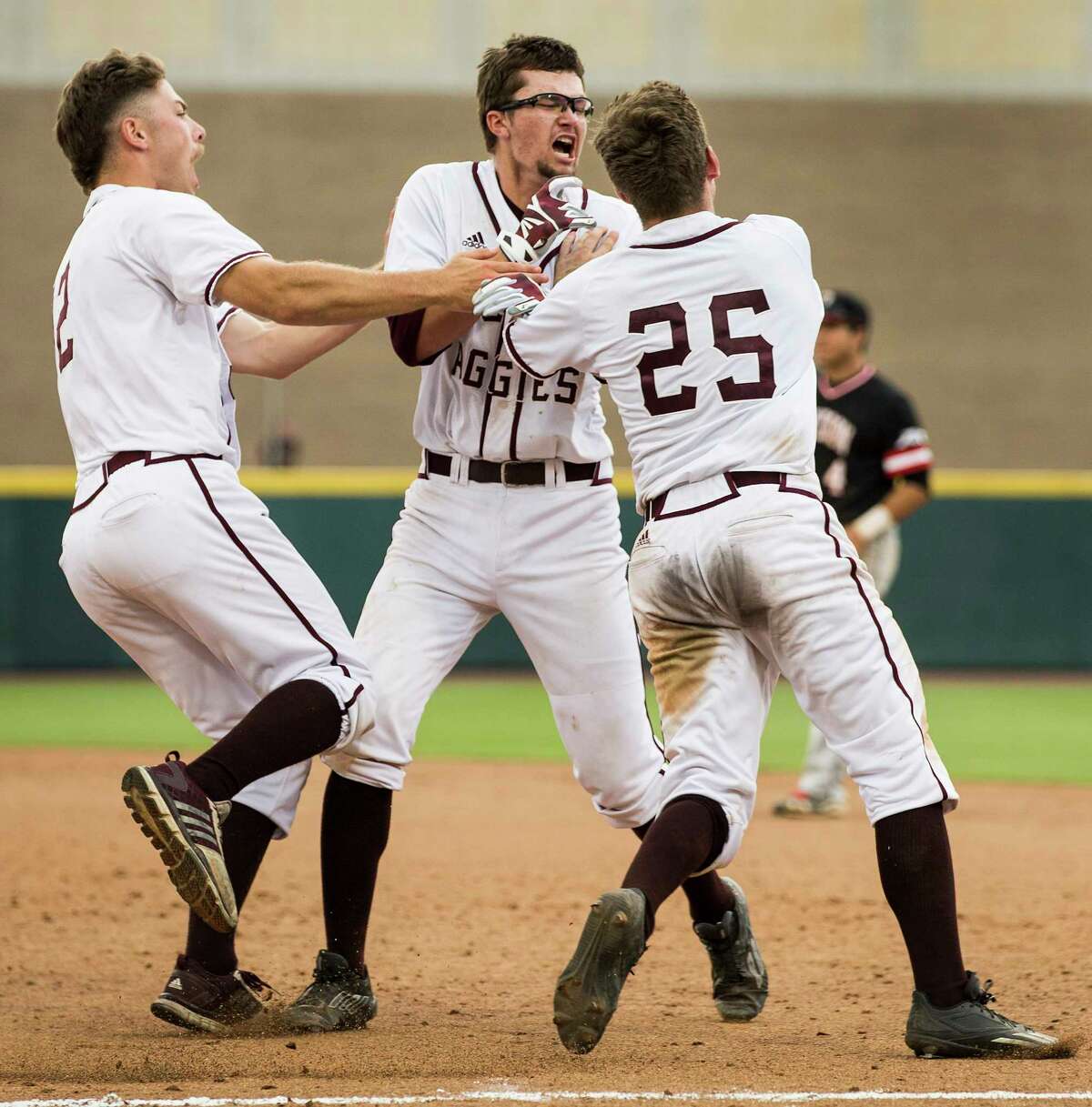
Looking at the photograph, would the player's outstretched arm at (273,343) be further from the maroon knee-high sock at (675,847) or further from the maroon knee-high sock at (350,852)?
the maroon knee-high sock at (675,847)

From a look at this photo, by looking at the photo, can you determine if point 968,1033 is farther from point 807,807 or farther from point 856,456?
point 856,456

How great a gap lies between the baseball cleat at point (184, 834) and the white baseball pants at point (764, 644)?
984mm

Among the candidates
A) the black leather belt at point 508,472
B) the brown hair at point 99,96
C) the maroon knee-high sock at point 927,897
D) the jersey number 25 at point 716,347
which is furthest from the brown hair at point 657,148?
the maroon knee-high sock at point 927,897

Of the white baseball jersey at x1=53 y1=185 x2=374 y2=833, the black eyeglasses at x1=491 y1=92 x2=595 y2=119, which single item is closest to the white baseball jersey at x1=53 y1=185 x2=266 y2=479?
the white baseball jersey at x1=53 y1=185 x2=374 y2=833

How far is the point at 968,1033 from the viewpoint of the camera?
3.30 metres

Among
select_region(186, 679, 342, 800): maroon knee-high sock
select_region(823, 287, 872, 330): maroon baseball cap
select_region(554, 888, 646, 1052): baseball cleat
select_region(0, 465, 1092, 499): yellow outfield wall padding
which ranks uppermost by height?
select_region(823, 287, 872, 330): maroon baseball cap

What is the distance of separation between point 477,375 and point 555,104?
702mm

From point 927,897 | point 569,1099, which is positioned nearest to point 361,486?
point 927,897

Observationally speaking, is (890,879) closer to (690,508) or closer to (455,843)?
(690,508)

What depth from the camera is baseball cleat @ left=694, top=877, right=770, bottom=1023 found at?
394 centimetres

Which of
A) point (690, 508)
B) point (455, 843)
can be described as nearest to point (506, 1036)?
point (690, 508)

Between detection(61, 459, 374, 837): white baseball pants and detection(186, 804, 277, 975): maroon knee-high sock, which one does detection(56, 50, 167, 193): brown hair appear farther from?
detection(186, 804, 277, 975): maroon knee-high sock

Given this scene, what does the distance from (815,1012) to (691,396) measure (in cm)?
164

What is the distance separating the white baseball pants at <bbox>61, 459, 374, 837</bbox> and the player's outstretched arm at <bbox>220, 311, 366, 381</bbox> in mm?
510
